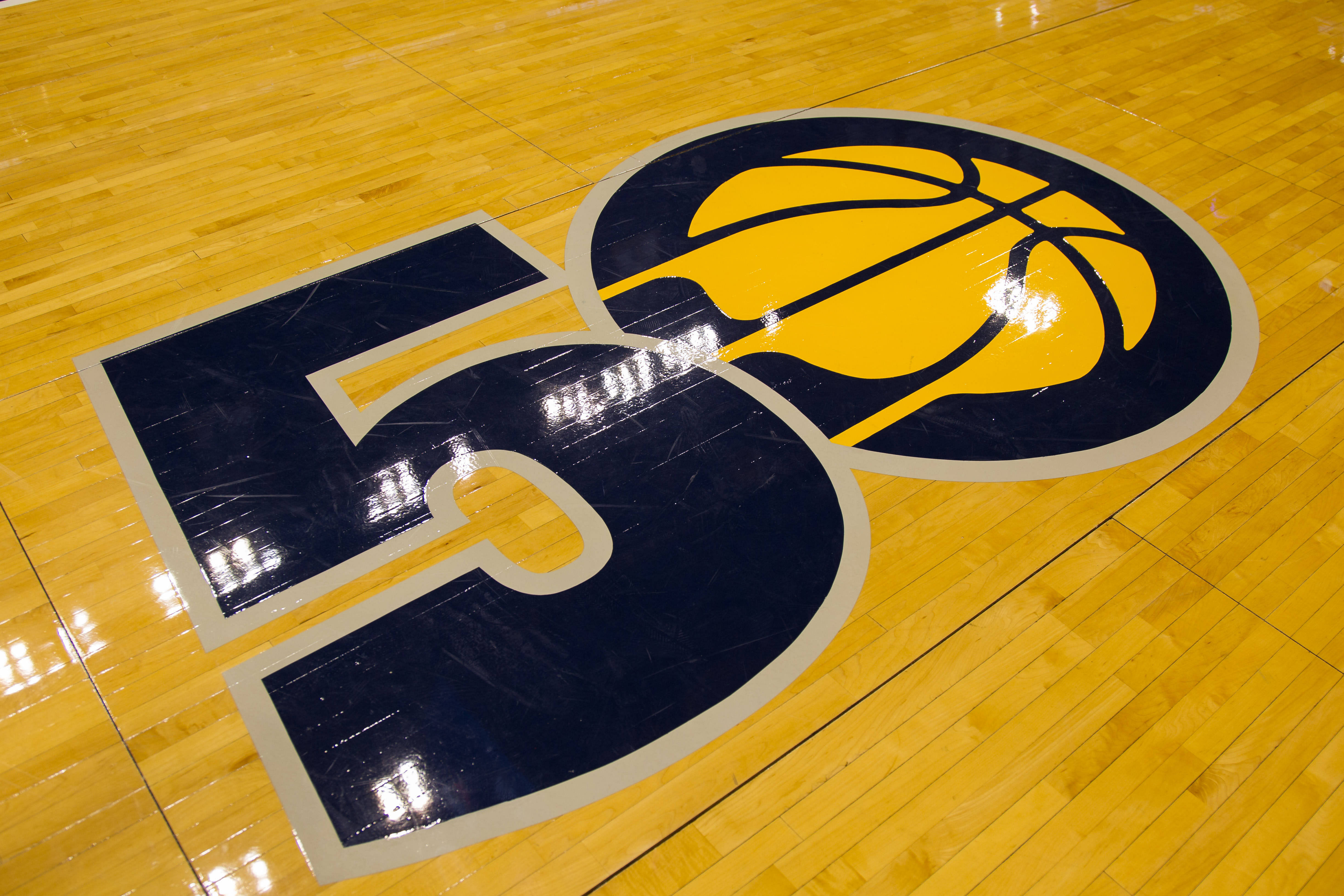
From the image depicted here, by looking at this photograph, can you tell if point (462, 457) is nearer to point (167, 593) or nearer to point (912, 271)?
point (167, 593)

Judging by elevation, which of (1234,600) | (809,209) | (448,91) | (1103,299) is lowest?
(1234,600)

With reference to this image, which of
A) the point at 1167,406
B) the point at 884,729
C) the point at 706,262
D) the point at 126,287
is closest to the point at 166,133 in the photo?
the point at 126,287

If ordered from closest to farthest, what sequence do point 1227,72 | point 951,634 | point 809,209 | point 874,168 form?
point 951,634 < point 809,209 < point 874,168 < point 1227,72

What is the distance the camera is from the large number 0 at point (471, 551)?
2.24 meters

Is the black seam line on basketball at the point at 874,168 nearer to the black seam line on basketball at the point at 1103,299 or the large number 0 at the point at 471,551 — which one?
the black seam line on basketball at the point at 1103,299

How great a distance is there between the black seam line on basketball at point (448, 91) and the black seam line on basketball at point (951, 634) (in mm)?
2622

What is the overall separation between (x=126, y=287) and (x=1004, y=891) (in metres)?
3.70

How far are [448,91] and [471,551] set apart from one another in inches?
124

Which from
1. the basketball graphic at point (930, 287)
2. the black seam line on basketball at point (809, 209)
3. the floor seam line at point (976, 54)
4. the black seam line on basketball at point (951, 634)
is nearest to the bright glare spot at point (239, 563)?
the black seam line on basketball at point (951, 634)

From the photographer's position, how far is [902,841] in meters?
2.12

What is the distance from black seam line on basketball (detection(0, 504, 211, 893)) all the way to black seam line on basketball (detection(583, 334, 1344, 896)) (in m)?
0.94

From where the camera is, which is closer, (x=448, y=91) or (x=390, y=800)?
(x=390, y=800)

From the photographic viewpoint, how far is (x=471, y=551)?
2.69 meters

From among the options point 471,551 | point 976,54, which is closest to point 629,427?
point 471,551
